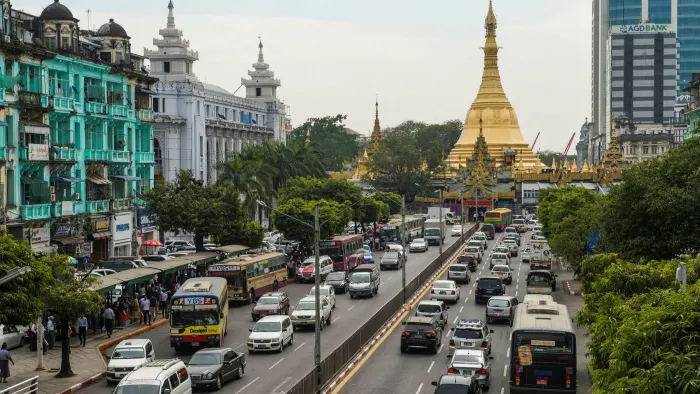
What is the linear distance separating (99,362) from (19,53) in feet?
74.6

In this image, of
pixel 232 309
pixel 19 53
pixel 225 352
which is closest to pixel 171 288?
pixel 232 309

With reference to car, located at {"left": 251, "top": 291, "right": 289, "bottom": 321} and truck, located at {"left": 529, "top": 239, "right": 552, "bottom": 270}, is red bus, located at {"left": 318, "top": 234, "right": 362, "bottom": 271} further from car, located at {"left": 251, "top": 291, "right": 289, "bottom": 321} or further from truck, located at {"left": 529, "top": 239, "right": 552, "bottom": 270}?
car, located at {"left": 251, "top": 291, "right": 289, "bottom": 321}

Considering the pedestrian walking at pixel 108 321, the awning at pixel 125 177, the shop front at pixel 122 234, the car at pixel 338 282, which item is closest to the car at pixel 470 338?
the pedestrian walking at pixel 108 321

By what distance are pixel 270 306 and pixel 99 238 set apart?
2043 cm

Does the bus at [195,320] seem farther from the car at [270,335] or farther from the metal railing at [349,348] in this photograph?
the metal railing at [349,348]

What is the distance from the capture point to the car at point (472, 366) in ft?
109

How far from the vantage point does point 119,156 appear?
226 ft

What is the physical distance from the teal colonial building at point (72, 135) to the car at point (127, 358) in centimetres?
1889

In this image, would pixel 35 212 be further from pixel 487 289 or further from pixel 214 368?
pixel 214 368

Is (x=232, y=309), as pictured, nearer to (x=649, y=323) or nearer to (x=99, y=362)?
(x=99, y=362)

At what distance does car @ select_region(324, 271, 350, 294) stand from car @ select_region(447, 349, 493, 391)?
84.9ft

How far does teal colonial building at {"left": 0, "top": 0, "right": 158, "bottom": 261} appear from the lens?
54938 mm

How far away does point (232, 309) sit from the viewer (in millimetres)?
53281

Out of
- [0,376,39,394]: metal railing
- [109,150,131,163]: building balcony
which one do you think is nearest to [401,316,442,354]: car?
[0,376,39,394]: metal railing
